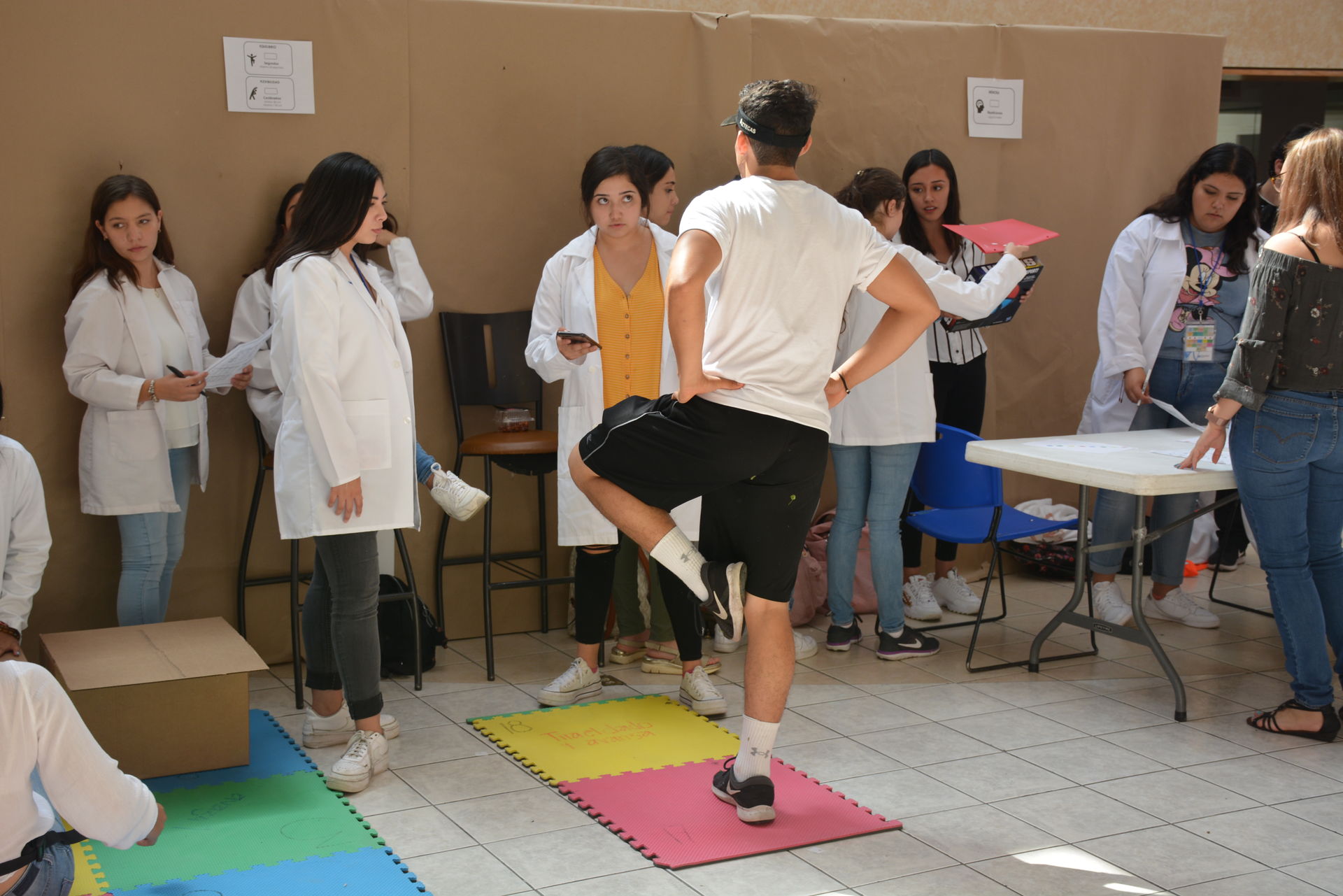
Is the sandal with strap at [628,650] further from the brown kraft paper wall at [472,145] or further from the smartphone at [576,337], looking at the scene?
the smartphone at [576,337]

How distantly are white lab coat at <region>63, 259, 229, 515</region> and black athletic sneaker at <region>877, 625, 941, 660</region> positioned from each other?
7.84 feet

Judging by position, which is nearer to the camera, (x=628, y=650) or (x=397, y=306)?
(x=397, y=306)

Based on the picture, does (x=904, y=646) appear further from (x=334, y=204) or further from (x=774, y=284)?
(x=334, y=204)

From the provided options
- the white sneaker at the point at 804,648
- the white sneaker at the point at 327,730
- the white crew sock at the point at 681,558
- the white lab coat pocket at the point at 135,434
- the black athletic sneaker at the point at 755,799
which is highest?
the white lab coat pocket at the point at 135,434

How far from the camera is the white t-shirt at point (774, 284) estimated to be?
2697 mm

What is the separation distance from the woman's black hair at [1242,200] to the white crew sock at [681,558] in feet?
9.25

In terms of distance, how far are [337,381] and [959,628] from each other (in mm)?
2750

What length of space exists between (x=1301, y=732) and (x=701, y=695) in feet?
5.78

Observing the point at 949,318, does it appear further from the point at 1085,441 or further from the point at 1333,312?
the point at 1333,312

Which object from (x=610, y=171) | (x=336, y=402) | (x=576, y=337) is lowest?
(x=336, y=402)

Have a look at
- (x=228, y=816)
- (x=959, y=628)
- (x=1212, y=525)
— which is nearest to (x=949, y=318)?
(x=959, y=628)

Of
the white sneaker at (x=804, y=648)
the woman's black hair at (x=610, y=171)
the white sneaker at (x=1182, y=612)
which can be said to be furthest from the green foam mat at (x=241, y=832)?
the white sneaker at (x=1182, y=612)

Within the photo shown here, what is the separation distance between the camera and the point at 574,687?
388 centimetres

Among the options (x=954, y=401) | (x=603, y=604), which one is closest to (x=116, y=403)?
(x=603, y=604)
